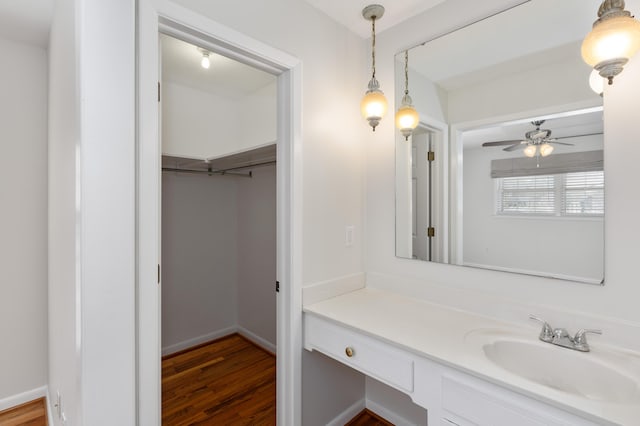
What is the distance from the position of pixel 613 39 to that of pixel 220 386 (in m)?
2.88

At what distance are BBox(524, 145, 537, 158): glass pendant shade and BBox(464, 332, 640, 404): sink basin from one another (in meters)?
0.82

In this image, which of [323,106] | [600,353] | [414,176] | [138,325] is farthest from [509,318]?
[138,325]

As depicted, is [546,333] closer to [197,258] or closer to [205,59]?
[205,59]

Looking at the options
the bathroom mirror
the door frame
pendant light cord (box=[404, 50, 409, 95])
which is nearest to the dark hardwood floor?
the door frame

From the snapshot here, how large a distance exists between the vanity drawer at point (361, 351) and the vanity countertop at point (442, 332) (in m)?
0.04

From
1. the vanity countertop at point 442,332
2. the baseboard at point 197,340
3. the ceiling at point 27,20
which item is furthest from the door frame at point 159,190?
the baseboard at point 197,340

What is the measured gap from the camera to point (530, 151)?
1437 mm

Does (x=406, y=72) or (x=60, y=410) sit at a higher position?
(x=406, y=72)

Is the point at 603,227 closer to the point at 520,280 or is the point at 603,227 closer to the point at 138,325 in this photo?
the point at 520,280

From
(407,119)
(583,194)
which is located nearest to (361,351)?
(583,194)

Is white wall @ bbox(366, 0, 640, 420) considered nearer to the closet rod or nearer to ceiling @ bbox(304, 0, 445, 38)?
ceiling @ bbox(304, 0, 445, 38)

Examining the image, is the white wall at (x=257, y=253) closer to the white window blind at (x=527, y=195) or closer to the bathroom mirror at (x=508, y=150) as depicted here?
the bathroom mirror at (x=508, y=150)

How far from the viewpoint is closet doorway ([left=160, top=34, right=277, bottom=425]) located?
243cm

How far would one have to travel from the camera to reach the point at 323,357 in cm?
177
